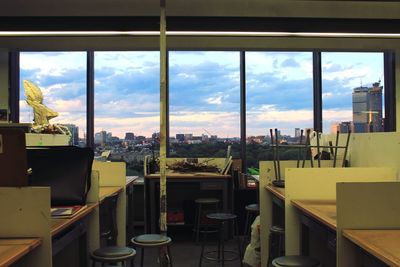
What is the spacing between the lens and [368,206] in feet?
6.23

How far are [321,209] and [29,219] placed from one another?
62.0 inches

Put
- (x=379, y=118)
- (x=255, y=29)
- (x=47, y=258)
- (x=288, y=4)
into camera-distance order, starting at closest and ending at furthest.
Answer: (x=47, y=258) < (x=255, y=29) < (x=288, y=4) < (x=379, y=118)

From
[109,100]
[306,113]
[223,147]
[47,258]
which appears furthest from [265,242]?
[109,100]

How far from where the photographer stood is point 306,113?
6.29 meters

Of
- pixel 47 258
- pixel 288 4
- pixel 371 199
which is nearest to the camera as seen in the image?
pixel 47 258

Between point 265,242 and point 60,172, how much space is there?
200 cm

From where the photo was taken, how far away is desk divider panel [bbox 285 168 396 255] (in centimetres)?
275

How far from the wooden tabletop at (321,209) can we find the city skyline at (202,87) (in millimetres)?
3497

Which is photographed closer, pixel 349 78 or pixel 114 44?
pixel 114 44

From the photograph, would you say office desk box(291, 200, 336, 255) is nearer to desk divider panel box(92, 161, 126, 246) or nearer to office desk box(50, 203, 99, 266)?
office desk box(50, 203, 99, 266)

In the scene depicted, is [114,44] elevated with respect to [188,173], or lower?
elevated

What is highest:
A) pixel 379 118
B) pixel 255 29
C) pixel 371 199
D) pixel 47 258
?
pixel 255 29

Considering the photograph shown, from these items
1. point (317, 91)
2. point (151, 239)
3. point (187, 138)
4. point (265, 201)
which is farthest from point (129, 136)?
point (151, 239)

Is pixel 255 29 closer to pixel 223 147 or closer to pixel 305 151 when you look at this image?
pixel 305 151
